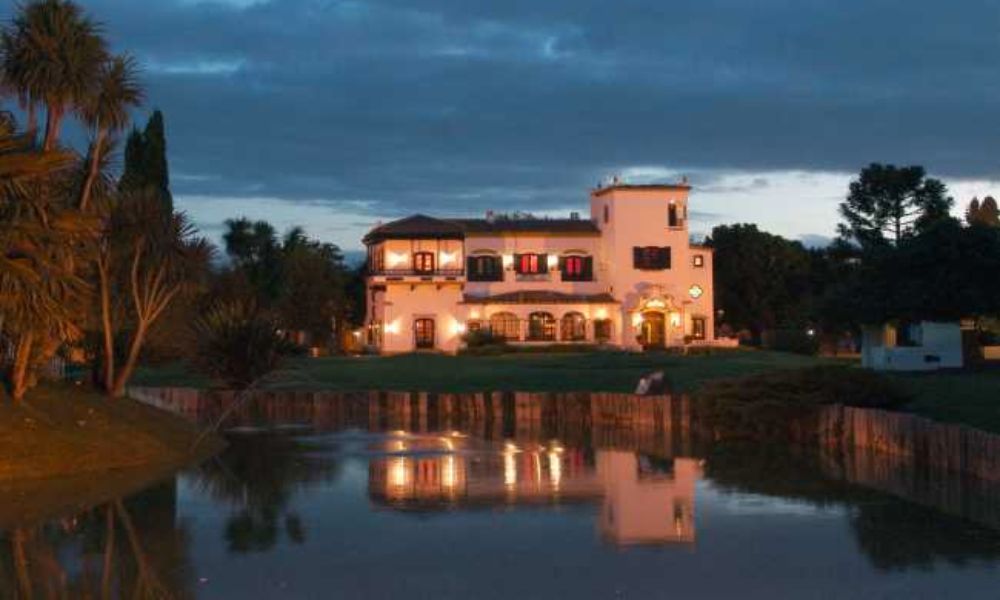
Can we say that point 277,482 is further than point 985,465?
Yes

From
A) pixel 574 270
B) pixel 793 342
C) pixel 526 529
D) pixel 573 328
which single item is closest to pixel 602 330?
pixel 573 328

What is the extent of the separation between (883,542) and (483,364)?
41794 millimetres

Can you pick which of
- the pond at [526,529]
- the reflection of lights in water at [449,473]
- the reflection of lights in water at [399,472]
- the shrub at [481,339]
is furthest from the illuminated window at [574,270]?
the reflection of lights in water at [399,472]

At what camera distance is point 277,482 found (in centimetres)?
2183

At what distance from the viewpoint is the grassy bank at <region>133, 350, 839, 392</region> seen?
44.9 meters

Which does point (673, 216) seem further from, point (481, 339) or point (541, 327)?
point (481, 339)

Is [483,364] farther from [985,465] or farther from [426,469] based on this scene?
[985,465]

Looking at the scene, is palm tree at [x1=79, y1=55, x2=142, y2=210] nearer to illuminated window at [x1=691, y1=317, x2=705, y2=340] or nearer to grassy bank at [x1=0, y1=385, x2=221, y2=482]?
grassy bank at [x1=0, y1=385, x2=221, y2=482]

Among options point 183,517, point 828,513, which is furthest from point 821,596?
point 183,517

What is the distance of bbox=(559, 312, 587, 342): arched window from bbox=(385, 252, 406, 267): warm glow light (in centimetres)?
980

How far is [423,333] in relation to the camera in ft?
257

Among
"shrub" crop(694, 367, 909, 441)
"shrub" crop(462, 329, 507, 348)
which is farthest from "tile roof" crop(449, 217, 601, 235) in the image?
"shrub" crop(694, 367, 909, 441)

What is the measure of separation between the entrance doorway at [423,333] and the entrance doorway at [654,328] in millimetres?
12079

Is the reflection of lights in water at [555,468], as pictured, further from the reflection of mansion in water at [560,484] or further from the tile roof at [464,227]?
the tile roof at [464,227]
